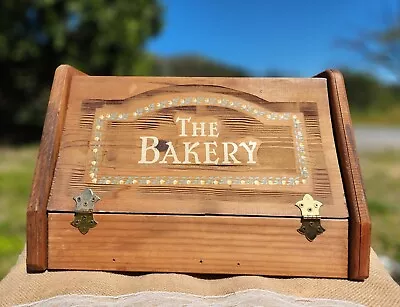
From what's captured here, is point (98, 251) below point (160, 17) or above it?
below

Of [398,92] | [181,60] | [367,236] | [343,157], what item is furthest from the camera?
[398,92]

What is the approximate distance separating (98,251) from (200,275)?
0.29 m

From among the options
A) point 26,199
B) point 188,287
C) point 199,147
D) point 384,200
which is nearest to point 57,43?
point 26,199

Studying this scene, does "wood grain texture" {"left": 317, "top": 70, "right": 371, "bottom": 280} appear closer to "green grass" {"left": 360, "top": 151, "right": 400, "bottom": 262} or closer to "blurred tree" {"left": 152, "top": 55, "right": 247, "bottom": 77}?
"green grass" {"left": 360, "top": 151, "right": 400, "bottom": 262}

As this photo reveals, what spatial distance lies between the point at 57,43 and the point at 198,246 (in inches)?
273

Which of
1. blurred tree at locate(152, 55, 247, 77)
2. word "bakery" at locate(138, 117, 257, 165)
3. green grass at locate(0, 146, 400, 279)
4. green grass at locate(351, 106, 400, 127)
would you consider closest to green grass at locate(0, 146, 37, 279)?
green grass at locate(0, 146, 400, 279)

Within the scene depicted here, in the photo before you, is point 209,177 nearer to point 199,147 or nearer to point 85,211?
point 199,147

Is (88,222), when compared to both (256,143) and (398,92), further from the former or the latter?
(398,92)

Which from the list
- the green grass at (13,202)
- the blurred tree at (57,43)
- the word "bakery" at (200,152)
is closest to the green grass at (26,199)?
the green grass at (13,202)

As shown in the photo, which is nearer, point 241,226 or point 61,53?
point 241,226

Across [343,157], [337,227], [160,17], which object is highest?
[160,17]

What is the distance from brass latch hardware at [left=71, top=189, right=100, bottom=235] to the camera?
144 cm

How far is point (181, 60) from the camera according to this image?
60.2 feet

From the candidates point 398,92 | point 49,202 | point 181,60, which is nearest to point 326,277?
point 49,202
